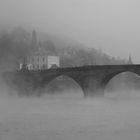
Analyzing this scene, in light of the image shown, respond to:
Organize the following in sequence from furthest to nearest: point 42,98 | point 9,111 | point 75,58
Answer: point 75,58 → point 42,98 → point 9,111

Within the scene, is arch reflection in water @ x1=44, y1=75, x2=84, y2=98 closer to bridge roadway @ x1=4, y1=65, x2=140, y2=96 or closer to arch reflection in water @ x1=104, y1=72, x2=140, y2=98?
arch reflection in water @ x1=104, y1=72, x2=140, y2=98

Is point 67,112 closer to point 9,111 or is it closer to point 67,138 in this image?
point 9,111

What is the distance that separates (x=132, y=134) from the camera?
23.4 metres

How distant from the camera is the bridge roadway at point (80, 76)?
42781 mm

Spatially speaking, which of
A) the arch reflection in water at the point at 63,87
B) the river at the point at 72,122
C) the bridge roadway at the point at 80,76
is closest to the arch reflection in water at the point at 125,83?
the arch reflection in water at the point at 63,87

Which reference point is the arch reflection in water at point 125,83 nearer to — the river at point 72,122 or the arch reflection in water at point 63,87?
the arch reflection in water at point 63,87

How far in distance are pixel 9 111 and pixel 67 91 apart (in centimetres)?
3025

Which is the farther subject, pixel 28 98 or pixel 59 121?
pixel 28 98


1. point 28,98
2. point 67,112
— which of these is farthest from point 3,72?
point 67,112

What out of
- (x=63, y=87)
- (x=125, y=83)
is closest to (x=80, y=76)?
(x=63, y=87)

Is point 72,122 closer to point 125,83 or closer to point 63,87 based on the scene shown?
Answer: point 63,87

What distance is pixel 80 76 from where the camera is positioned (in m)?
45.0

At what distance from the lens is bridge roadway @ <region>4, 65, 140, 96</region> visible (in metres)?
42.8

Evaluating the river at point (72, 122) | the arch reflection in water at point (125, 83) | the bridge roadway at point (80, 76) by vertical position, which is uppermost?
the bridge roadway at point (80, 76)
